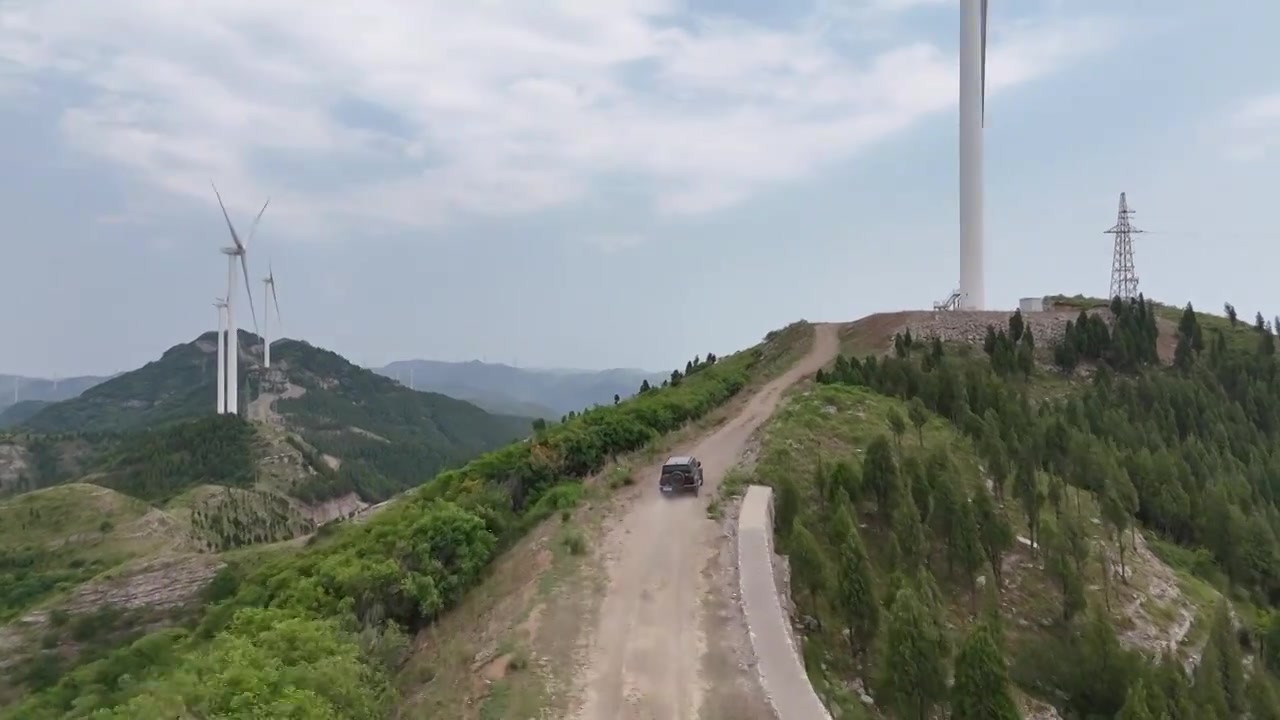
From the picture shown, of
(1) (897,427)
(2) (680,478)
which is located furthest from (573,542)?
(1) (897,427)

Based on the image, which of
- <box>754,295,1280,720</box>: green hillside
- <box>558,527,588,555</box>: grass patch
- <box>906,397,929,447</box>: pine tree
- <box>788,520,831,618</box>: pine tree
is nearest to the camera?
<box>754,295,1280,720</box>: green hillside

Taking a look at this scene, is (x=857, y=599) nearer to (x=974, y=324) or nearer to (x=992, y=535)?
(x=992, y=535)

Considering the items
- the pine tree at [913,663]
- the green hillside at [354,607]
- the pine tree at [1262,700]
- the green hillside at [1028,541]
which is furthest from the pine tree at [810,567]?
the pine tree at [1262,700]

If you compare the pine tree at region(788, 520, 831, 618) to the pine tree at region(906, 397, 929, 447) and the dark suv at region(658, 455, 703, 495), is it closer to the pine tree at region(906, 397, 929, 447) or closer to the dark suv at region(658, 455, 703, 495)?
the dark suv at region(658, 455, 703, 495)

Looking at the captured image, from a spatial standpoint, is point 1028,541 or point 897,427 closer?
point 1028,541

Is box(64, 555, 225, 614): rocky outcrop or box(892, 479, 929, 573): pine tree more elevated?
box(892, 479, 929, 573): pine tree

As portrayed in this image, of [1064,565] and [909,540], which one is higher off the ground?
[909,540]

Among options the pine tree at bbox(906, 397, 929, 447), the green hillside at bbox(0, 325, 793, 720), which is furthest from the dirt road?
the pine tree at bbox(906, 397, 929, 447)

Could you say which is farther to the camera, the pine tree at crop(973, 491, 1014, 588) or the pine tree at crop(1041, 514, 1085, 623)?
the pine tree at crop(973, 491, 1014, 588)
